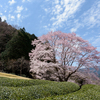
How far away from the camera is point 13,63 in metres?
19.1

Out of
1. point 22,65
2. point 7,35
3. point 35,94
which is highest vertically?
point 7,35

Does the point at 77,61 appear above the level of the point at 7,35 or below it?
below

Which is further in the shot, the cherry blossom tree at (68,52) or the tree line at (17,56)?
the tree line at (17,56)

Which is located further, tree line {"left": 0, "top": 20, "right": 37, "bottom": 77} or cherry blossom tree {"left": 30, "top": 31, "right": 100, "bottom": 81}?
tree line {"left": 0, "top": 20, "right": 37, "bottom": 77}

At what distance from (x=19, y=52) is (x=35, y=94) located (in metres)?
18.6

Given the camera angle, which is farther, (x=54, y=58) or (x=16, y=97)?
(x=54, y=58)

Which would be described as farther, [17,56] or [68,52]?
[17,56]

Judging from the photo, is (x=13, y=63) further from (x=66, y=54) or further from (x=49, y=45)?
(x=66, y=54)

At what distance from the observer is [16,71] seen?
20.3 metres

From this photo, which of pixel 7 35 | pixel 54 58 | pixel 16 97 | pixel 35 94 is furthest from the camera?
pixel 7 35

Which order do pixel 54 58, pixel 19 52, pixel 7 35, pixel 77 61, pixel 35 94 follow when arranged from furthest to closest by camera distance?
pixel 7 35, pixel 19 52, pixel 54 58, pixel 77 61, pixel 35 94

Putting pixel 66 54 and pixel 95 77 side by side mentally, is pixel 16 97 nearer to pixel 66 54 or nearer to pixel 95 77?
pixel 66 54

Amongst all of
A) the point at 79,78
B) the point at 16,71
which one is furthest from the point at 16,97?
the point at 16,71

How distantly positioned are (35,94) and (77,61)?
26.1 feet
